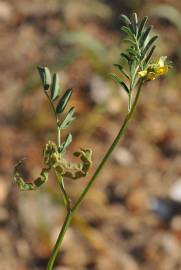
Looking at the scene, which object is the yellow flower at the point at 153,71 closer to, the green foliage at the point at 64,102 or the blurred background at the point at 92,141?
the green foliage at the point at 64,102

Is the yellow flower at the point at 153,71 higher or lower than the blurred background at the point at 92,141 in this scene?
higher

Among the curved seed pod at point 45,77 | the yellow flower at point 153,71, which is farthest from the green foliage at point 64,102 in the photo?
the yellow flower at point 153,71

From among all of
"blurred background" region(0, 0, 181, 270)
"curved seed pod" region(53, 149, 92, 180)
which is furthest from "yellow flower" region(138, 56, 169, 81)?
"blurred background" region(0, 0, 181, 270)

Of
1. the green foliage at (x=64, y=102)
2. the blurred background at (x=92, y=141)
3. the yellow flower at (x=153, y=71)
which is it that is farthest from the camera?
the blurred background at (x=92, y=141)

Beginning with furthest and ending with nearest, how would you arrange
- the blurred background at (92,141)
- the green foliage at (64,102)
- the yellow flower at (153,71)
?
the blurred background at (92,141) → the green foliage at (64,102) → the yellow flower at (153,71)

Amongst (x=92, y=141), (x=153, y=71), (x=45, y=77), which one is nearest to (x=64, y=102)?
(x=45, y=77)

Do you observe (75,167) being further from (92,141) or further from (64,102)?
(92,141)

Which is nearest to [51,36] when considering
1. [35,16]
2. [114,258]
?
[35,16]

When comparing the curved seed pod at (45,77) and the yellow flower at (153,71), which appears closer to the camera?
the yellow flower at (153,71)
